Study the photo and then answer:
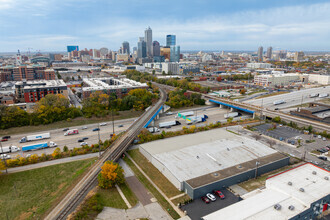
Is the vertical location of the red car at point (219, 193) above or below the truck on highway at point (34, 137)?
below

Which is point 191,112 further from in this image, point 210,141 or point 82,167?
point 82,167

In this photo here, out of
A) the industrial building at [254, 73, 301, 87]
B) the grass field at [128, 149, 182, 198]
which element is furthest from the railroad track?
the industrial building at [254, 73, 301, 87]

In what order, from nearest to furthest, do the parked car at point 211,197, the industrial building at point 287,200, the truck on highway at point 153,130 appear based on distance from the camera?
the industrial building at point 287,200, the parked car at point 211,197, the truck on highway at point 153,130

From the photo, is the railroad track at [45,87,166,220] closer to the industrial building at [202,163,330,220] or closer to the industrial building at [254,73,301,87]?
the industrial building at [202,163,330,220]

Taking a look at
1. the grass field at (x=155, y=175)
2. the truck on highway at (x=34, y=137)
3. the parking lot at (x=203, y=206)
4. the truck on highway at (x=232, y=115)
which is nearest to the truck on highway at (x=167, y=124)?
the grass field at (x=155, y=175)

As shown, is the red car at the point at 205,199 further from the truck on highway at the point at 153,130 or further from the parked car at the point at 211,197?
the truck on highway at the point at 153,130

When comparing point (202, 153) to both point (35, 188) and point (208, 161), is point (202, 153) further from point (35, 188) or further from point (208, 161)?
point (35, 188)
